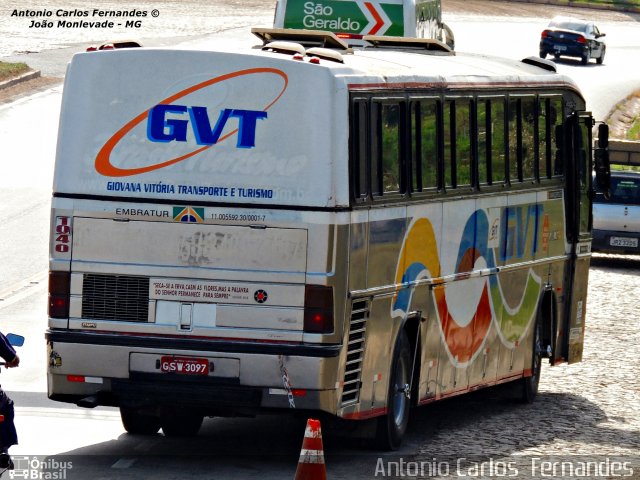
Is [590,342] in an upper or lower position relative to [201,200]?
lower

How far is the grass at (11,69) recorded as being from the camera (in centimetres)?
4191

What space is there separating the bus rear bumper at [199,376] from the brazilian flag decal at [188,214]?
2.72 feet

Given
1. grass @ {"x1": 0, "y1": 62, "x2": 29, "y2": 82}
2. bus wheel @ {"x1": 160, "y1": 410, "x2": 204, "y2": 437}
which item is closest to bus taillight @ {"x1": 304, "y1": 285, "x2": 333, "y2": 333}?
bus wheel @ {"x1": 160, "y1": 410, "x2": 204, "y2": 437}

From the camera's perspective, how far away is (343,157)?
38.3 ft

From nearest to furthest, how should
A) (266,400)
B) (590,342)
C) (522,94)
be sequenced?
(266,400)
(522,94)
(590,342)

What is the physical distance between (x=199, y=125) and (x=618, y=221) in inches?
751

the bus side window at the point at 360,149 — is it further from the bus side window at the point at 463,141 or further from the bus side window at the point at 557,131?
the bus side window at the point at 557,131

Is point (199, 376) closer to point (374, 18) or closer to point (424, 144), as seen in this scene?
point (424, 144)

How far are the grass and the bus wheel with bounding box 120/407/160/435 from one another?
29.4m

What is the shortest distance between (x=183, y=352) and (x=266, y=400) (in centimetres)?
66

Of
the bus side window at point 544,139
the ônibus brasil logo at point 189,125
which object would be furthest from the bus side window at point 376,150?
the bus side window at point 544,139

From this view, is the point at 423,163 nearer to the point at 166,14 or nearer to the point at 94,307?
the point at 94,307

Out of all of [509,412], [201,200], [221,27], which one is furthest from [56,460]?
[221,27]

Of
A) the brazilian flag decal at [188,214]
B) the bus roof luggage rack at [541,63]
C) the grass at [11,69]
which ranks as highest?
the bus roof luggage rack at [541,63]
